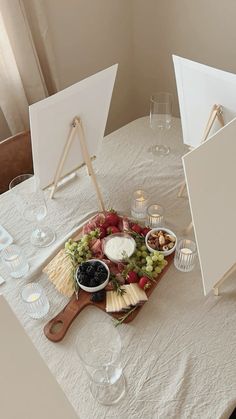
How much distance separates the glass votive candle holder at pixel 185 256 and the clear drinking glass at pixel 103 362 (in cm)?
33

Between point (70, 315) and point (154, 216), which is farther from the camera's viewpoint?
point (154, 216)

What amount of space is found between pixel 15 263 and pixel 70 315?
0.27m

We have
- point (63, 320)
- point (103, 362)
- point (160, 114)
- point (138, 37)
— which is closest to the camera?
point (103, 362)

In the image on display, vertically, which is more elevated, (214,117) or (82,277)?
(214,117)

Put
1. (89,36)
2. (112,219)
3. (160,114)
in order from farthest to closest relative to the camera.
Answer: (89,36) < (160,114) < (112,219)

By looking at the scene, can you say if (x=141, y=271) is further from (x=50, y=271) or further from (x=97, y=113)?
(x=97, y=113)

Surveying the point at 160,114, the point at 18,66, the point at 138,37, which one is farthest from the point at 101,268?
the point at 138,37

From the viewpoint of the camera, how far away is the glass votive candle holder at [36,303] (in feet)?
3.72

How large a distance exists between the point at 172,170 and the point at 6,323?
122 centimetres

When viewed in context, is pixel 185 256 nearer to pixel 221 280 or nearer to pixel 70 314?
pixel 221 280

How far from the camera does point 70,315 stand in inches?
44.0

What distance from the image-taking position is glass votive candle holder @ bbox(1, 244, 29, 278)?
1243 mm

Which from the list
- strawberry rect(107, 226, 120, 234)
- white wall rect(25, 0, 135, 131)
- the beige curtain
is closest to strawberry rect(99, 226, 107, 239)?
strawberry rect(107, 226, 120, 234)

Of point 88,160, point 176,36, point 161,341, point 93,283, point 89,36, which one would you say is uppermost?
point 89,36
